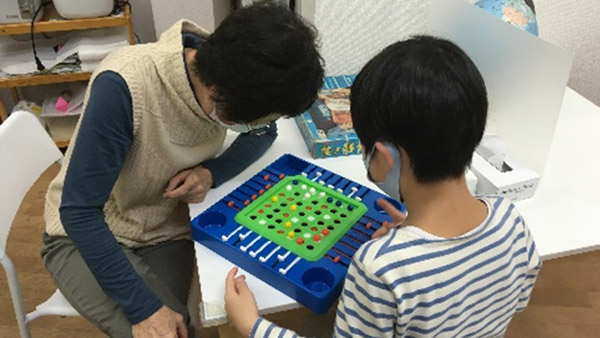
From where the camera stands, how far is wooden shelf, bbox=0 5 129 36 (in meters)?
1.96

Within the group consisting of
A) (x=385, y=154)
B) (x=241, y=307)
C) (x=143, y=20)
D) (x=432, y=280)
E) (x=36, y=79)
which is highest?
(x=385, y=154)

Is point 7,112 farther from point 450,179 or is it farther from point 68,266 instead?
point 450,179

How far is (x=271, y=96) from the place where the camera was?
891 millimetres

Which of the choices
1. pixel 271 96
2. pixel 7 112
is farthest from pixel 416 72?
pixel 7 112

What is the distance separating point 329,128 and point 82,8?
130 cm

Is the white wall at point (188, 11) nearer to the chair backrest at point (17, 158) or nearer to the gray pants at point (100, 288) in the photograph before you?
the chair backrest at point (17, 158)

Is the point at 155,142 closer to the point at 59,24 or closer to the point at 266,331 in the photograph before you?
the point at 266,331

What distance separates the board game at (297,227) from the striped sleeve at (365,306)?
0.23 ft

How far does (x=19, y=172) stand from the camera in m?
1.15

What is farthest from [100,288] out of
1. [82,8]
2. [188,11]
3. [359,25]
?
[188,11]

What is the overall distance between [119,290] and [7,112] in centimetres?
184

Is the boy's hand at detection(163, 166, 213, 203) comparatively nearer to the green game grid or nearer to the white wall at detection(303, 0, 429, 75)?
the green game grid

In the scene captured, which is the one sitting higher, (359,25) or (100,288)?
(359,25)

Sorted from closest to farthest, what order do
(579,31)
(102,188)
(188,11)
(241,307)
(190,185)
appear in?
(241,307), (102,188), (190,185), (579,31), (188,11)
